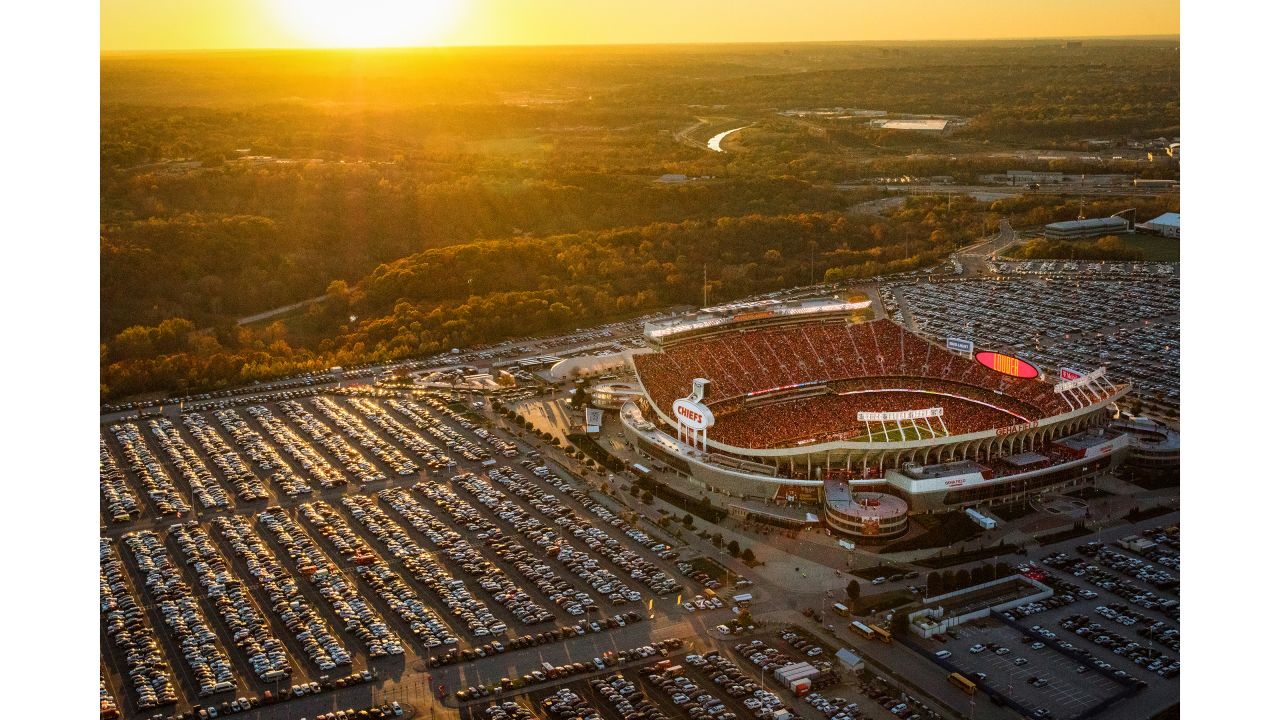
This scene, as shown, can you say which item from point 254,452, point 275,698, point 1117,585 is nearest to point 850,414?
point 1117,585

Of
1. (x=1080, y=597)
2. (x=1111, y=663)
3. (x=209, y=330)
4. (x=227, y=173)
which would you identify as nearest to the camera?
(x=1111, y=663)

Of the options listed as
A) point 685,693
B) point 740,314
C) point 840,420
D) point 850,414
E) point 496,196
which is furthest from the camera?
point 496,196

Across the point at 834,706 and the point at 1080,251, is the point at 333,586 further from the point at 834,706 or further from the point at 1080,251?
the point at 1080,251

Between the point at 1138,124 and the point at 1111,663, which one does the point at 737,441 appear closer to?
the point at 1111,663

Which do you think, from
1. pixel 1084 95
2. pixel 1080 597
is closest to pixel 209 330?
pixel 1080 597

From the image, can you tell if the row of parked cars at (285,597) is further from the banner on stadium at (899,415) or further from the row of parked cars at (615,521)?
the banner on stadium at (899,415)
